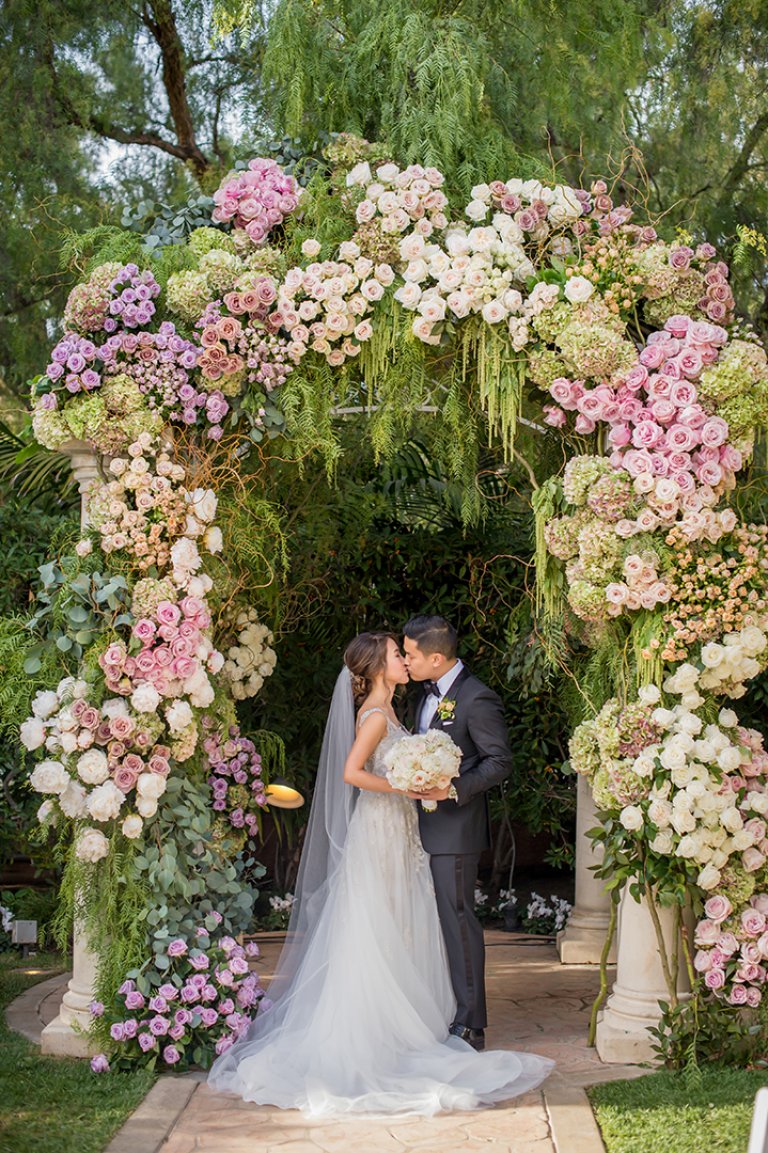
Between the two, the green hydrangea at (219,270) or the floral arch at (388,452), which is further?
the green hydrangea at (219,270)

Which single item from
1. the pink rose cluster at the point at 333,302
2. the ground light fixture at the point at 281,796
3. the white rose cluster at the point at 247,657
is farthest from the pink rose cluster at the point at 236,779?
the pink rose cluster at the point at 333,302

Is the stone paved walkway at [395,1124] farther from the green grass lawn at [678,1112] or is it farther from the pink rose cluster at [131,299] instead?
the pink rose cluster at [131,299]

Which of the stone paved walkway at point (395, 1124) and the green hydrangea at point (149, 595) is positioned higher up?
the green hydrangea at point (149, 595)

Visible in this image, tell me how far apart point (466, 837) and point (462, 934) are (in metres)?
0.39

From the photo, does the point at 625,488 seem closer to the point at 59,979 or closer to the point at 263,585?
the point at 263,585

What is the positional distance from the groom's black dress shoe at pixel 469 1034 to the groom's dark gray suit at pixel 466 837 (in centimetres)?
2

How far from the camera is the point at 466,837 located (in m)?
5.37

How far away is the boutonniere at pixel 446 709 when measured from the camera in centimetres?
544

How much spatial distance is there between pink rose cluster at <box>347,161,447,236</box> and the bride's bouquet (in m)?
1.99

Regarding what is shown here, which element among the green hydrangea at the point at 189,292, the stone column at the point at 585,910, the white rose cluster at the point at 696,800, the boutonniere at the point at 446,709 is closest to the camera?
the white rose cluster at the point at 696,800

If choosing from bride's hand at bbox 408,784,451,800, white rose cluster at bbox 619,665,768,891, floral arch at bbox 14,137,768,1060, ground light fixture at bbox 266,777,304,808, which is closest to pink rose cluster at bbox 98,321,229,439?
floral arch at bbox 14,137,768,1060

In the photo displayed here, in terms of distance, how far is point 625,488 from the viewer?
199 inches

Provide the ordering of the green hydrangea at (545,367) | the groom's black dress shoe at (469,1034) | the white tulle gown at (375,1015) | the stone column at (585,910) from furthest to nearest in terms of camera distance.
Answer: the stone column at (585,910) → the groom's black dress shoe at (469,1034) → the green hydrangea at (545,367) → the white tulle gown at (375,1015)

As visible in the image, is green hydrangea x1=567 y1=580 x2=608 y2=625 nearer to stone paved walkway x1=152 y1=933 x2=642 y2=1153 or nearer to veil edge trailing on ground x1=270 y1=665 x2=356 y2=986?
veil edge trailing on ground x1=270 y1=665 x2=356 y2=986
